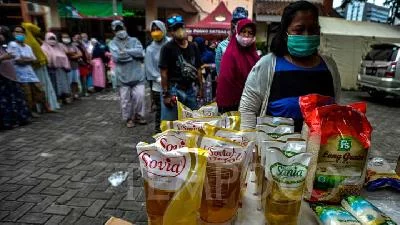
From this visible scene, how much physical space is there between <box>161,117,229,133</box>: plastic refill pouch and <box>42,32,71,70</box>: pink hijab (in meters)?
6.86

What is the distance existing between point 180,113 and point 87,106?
23.4ft

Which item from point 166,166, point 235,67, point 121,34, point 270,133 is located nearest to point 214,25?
point 121,34

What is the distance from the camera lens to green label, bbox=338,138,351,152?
1121 mm

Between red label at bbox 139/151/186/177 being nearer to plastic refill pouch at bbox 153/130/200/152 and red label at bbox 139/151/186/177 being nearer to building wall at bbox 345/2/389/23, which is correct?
plastic refill pouch at bbox 153/130/200/152

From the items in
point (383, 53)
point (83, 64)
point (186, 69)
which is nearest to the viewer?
point (186, 69)

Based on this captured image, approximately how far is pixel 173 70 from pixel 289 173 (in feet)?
10.1

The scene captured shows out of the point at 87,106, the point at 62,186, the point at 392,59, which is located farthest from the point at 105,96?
the point at 392,59

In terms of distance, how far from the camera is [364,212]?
1.08 meters

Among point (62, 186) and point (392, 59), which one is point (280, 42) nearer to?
point (62, 186)

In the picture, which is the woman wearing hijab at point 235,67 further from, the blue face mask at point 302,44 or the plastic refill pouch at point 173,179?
the plastic refill pouch at point 173,179

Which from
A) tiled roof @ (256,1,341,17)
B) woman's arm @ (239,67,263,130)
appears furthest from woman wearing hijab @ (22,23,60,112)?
tiled roof @ (256,1,341,17)

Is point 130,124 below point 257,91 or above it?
below

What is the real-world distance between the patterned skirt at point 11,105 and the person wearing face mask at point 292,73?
5.56 m

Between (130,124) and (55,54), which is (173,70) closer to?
(130,124)
